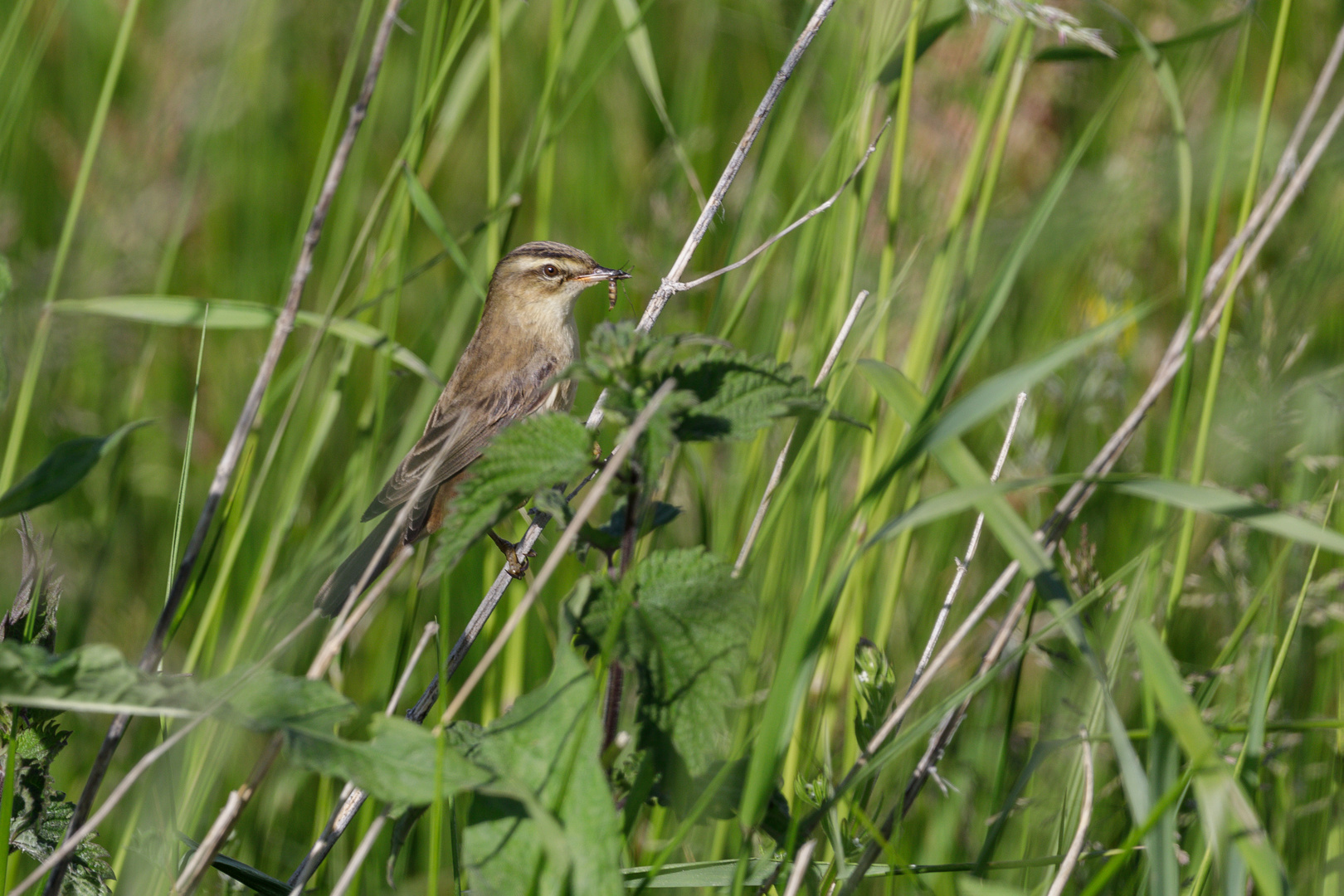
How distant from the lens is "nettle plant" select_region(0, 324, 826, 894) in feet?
4.30

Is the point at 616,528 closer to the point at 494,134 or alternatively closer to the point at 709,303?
the point at 494,134

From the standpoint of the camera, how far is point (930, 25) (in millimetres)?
2502

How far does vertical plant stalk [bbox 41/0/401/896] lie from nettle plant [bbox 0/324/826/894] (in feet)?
0.85

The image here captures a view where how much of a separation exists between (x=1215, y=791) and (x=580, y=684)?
2.96 ft

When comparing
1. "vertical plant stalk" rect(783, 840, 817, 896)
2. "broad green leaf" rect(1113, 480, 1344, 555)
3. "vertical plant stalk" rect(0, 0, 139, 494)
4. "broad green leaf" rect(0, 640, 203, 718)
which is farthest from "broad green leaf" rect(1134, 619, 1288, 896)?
"vertical plant stalk" rect(0, 0, 139, 494)

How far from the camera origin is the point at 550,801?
1.30 metres

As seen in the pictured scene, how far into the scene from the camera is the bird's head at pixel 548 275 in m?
3.67

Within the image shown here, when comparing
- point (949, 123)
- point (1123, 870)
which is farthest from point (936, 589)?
point (949, 123)

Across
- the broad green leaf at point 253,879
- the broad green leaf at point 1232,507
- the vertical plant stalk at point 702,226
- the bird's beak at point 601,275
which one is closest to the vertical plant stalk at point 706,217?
the vertical plant stalk at point 702,226

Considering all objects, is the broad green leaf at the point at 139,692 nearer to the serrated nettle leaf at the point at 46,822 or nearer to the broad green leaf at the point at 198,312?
the serrated nettle leaf at the point at 46,822

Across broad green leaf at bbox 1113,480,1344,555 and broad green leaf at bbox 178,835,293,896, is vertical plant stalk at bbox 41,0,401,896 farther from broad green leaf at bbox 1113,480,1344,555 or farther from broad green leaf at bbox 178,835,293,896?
broad green leaf at bbox 1113,480,1344,555

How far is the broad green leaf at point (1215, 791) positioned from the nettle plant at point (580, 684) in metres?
0.61

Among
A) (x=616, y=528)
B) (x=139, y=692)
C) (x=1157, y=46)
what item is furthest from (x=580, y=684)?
(x=1157, y=46)

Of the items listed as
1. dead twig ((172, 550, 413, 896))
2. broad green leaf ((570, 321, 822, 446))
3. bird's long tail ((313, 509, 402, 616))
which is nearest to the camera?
broad green leaf ((570, 321, 822, 446))
